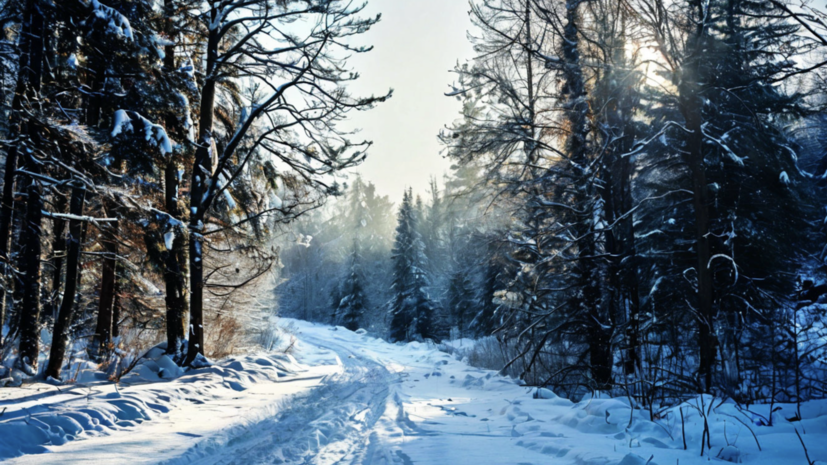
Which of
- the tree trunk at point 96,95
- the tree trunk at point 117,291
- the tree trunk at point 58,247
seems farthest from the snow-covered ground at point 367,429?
the tree trunk at point 96,95

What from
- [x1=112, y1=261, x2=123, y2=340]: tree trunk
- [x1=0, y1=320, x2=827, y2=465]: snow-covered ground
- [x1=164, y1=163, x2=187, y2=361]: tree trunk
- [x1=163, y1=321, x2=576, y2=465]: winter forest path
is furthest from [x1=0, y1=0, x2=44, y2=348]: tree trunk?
[x1=163, y1=321, x2=576, y2=465]: winter forest path

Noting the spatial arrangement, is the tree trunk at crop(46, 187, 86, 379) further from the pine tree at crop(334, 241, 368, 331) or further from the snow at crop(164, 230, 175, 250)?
the pine tree at crop(334, 241, 368, 331)

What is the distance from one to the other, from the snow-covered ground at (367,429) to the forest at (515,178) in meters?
1.33

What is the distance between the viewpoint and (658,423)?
166 inches

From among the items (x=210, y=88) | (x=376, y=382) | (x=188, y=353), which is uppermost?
(x=210, y=88)

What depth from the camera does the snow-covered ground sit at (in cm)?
356

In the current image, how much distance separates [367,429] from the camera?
5.06 m

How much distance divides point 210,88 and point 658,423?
10804 millimetres

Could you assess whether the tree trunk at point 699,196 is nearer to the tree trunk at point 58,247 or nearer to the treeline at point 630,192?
the treeline at point 630,192

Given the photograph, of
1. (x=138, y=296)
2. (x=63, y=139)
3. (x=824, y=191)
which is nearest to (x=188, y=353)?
(x=138, y=296)

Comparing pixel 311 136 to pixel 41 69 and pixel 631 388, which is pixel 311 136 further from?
pixel 631 388

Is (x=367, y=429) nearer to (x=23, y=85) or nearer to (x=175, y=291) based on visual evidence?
(x=175, y=291)

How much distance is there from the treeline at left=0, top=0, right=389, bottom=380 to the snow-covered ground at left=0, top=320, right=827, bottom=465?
249cm

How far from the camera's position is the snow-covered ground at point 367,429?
3.56 metres
